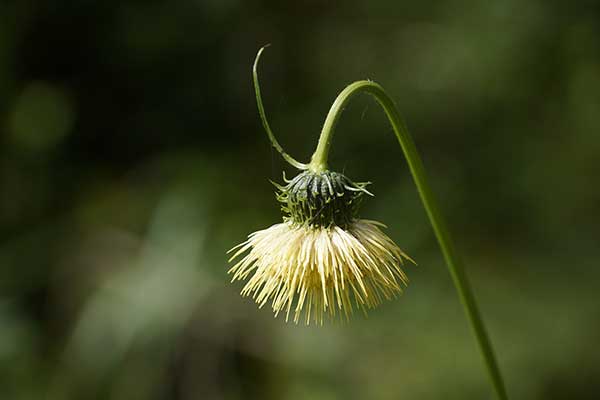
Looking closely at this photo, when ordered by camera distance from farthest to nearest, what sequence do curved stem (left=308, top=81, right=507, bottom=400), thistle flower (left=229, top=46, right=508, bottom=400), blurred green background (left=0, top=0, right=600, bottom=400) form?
blurred green background (left=0, top=0, right=600, bottom=400) → thistle flower (left=229, top=46, right=508, bottom=400) → curved stem (left=308, top=81, right=507, bottom=400)

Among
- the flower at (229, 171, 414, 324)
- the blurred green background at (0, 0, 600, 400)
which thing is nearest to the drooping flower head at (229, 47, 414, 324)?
the flower at (229, 171, 414, 324)

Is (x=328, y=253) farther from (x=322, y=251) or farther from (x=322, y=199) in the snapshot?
(x=322, y=199)

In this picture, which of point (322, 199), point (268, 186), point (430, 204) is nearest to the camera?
point (430, 204)

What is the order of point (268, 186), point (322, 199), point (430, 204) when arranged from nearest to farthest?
1. point (430, 204)
2. point (322, 199)
3. point (268, 186)

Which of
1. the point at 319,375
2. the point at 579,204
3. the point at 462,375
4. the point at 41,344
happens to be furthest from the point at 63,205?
the point at 579,204

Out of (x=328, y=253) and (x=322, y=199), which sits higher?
(x=322, y=199)

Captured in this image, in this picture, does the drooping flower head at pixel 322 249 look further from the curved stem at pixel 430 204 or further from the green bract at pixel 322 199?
the curved stem at pixel 430 204

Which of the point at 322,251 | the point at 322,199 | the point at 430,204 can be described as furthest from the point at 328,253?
the point at 430,204

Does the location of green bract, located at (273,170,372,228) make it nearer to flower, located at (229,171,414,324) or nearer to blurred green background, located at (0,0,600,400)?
flower, located at (229,171,414,324)

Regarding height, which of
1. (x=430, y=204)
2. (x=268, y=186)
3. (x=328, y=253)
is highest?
(x=268, y=186)
